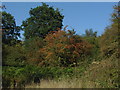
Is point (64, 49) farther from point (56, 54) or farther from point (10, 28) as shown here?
point (10, 28)

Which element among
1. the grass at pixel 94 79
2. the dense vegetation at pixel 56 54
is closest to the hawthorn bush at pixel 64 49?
the dense vegetation at pixel 56 54

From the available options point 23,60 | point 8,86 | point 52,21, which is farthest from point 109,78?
point 52,21

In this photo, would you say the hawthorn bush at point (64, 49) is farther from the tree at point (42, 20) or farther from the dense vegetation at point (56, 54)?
the tree at point (42, 20)

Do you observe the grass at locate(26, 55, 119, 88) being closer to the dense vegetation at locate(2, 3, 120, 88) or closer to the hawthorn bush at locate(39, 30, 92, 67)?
the dense vegetation at locate(2, 3, 120, 88)

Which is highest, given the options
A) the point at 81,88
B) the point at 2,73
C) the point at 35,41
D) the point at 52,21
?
the point at 52,21

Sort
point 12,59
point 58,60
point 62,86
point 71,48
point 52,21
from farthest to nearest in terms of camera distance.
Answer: point 52,21
point 12,59
point 71,48
point 58,60
point 62,86

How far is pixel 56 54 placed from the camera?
13461mm

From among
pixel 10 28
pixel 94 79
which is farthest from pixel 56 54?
pixel 10 28

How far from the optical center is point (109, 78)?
6.02 metres

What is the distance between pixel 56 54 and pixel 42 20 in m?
10.0

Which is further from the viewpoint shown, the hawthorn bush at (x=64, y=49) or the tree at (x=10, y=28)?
the tree at (x=10, y=28)

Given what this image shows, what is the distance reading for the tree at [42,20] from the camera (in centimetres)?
2248

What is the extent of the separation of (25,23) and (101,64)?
19061 mm

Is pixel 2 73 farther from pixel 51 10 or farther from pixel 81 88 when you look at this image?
pixel 51 10
